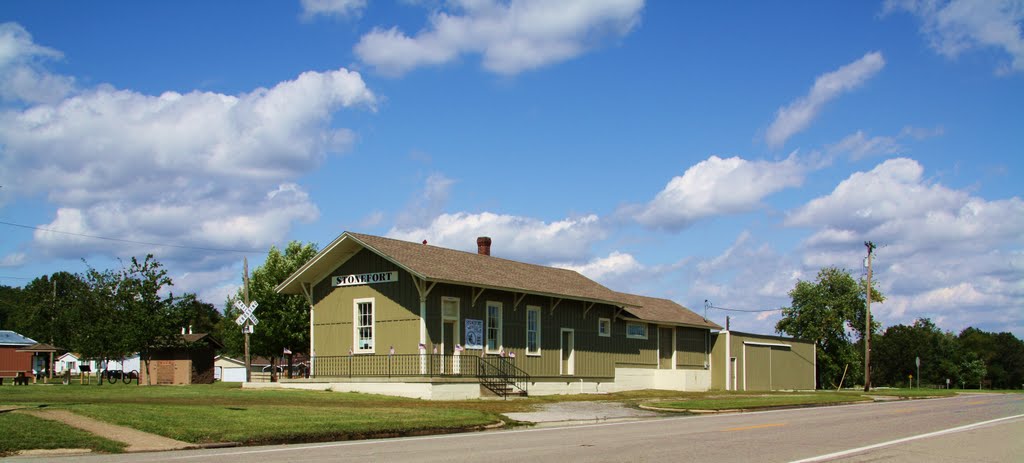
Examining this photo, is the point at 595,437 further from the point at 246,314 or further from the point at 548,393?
the point at 246,314

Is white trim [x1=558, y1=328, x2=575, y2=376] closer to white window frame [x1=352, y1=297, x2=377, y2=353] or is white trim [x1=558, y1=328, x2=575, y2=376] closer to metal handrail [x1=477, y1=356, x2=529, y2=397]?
metal handrail [x1=477, y1=356, x2=529, y2=397]

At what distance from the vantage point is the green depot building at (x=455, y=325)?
30.9 metres

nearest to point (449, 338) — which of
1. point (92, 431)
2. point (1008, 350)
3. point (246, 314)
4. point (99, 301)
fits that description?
point (246, 314)

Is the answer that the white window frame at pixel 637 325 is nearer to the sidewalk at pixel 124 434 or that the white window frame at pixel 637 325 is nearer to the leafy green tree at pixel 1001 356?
the sidewalk at pixel 124 434

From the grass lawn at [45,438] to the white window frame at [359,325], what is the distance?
17.0 metres

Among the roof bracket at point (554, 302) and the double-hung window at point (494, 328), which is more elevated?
the roof bracket at point (554, 302)

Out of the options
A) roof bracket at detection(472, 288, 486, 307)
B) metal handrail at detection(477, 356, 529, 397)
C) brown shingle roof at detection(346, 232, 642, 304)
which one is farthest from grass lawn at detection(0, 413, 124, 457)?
roof bracket at detection(472, 288, 486, 307)

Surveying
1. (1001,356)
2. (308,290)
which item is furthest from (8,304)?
(1001,356)

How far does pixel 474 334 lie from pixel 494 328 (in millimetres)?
1296

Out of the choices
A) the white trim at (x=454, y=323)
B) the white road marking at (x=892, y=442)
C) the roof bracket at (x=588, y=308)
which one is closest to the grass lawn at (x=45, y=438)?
the white road marking at (x=892, y=442)

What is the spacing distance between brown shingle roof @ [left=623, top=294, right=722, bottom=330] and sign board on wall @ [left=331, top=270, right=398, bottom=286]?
13.4 meters

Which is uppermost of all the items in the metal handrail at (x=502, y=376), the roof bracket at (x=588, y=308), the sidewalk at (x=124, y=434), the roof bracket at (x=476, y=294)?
the roof bracket at (x=476, y=294)

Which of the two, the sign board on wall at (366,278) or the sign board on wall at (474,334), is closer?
the sign board on wall at (366,278)

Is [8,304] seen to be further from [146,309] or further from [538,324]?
[538,324]
